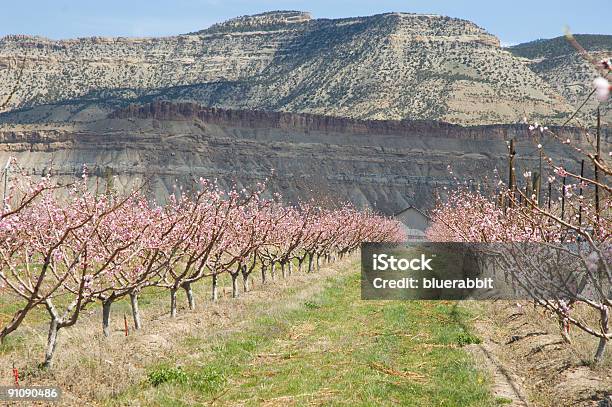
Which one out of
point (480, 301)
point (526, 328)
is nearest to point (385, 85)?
point (480, 301)

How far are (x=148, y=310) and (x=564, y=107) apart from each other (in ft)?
488

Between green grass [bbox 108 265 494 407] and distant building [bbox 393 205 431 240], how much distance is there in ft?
291

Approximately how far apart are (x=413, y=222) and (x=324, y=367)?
100 meters

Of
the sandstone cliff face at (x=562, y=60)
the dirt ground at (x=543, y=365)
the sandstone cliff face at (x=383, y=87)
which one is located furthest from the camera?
the sandstone cliff face at (x=562, y=60)

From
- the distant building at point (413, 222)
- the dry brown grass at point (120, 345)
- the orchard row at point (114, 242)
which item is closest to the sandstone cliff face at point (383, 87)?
the distant building at point (413, 222)

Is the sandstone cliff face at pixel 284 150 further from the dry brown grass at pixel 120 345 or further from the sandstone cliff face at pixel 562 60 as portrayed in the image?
A: the dry brown grass at pixel 120 345

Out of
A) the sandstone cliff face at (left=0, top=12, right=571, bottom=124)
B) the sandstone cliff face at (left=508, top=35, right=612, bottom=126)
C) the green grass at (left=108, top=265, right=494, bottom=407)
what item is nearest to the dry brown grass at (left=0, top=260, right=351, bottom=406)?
the green grass at (left=108, top=265, right=494, bottom=407)

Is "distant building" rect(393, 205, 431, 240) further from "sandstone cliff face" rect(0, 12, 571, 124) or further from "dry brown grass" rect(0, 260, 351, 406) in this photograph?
"dry brown grass" rect(0, 260, 351, 406)

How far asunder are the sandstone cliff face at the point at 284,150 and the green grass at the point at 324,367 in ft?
333

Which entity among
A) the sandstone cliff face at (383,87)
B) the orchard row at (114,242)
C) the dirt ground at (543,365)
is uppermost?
the sandstone cliff face at (383,87)

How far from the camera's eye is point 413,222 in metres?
114

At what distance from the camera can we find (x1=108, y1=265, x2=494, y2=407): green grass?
484 inches

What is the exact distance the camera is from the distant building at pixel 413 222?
112000 mm

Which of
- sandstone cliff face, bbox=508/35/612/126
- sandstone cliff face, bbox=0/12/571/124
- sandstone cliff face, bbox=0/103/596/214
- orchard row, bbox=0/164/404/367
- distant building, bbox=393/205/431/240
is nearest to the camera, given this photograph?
orchard row, bbox=0/164/404/367
